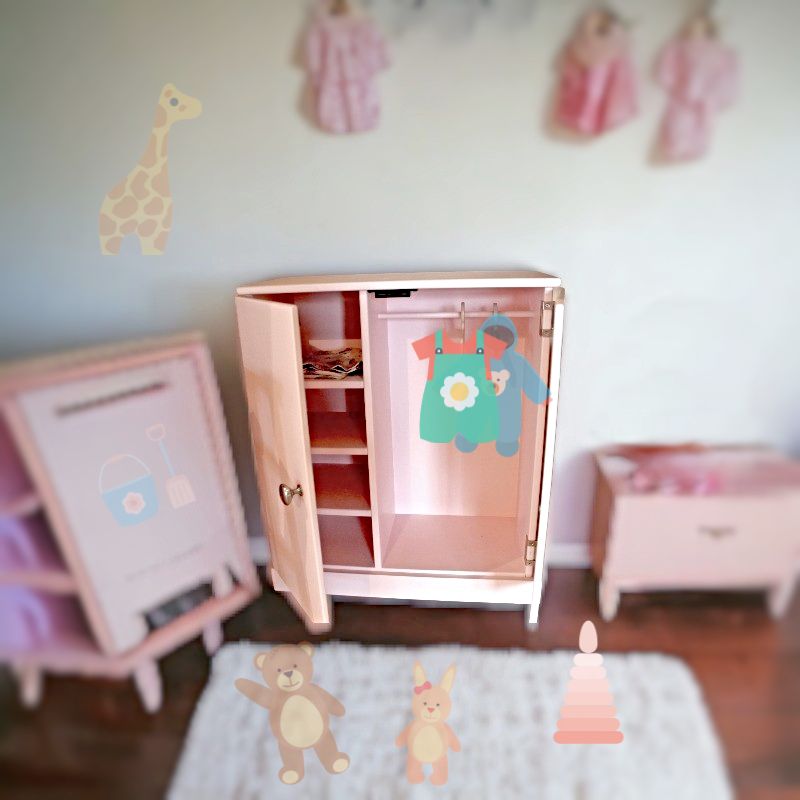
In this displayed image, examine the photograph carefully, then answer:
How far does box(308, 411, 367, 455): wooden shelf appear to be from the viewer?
1.21 metres

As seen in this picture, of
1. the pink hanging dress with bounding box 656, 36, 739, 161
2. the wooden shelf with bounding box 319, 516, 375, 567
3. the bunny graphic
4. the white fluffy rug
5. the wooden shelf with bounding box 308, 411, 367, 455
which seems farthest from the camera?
the wooden shelf with bounding box 319, 516, 375, 567

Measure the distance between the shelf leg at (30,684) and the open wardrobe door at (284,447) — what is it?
49cm

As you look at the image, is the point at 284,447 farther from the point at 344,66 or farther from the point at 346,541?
the point at 344,66

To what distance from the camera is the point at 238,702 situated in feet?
3.08

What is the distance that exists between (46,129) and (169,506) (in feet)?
2.22

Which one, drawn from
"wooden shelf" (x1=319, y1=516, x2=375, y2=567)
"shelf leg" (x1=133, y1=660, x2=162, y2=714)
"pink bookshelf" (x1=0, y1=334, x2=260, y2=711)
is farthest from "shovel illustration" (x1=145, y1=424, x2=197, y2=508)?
"wooden shelf" (x1=319, y1=516, x2=375, y2=567)

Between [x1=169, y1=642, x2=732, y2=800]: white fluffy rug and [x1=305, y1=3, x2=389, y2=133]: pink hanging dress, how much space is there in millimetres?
1037

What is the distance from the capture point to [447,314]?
1153 millimetres

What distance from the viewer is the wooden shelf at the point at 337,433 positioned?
1.21 m

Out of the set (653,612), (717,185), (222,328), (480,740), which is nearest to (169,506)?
(222,328)

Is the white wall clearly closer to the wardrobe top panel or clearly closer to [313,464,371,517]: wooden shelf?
the wardrobe top panel

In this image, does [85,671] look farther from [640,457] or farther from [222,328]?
[640,457]

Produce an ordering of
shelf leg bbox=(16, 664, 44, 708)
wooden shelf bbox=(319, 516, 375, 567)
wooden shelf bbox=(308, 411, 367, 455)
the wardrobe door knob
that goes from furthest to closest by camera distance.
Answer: wooden shelf bbox=(319, 516, 375, 567), wooden shelf bbox=(308, 411, 367, 455), the wardrobe door knob, shelf leg bbox=(16, 664, 44, 708)

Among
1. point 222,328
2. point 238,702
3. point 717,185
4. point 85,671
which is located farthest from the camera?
point 222,328
